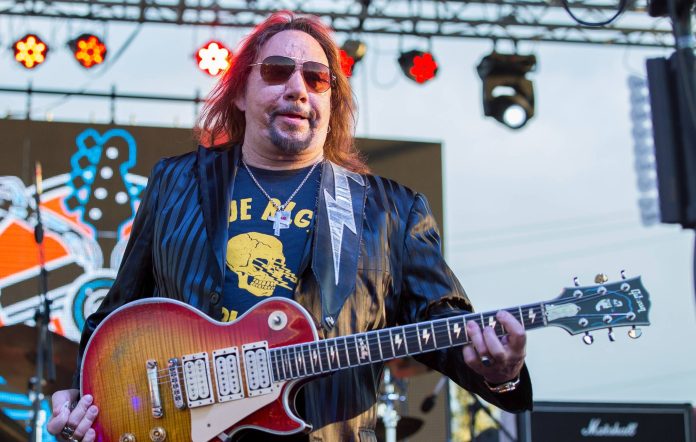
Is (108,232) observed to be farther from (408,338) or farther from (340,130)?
(408,338)

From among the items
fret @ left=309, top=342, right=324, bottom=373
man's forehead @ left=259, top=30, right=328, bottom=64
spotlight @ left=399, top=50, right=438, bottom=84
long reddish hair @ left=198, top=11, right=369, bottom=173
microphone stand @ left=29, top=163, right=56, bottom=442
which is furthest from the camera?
spotlight @ left=399, top=50, right=438, bottom=84

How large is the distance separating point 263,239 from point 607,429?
16.4 ft

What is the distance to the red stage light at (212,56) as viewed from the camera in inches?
394

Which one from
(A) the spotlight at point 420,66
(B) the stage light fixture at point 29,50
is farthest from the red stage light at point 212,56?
(A) the spotlight at point 420,66

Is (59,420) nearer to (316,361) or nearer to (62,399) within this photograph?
(62,399)

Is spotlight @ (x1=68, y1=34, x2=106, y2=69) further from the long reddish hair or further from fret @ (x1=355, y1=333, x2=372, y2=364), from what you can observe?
fret @ (x1=355, y1=333, x2=372, y2=364)

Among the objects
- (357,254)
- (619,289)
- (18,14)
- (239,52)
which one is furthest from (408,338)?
(18,14)

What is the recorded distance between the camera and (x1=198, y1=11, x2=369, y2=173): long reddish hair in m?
3.61

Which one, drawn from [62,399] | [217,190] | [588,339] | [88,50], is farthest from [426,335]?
[88,50]

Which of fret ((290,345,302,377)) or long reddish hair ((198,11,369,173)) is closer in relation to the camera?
fret ((290,345,302,377))

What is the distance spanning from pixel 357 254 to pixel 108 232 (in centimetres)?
732

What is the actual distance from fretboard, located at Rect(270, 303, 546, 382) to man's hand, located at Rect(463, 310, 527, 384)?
0.04m

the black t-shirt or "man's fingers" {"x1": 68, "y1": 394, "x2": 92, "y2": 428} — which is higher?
the black t-shirt

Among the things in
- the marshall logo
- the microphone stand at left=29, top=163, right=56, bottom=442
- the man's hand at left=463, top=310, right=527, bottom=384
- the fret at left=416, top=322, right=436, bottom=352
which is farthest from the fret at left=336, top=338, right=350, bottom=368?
the marshall logo
